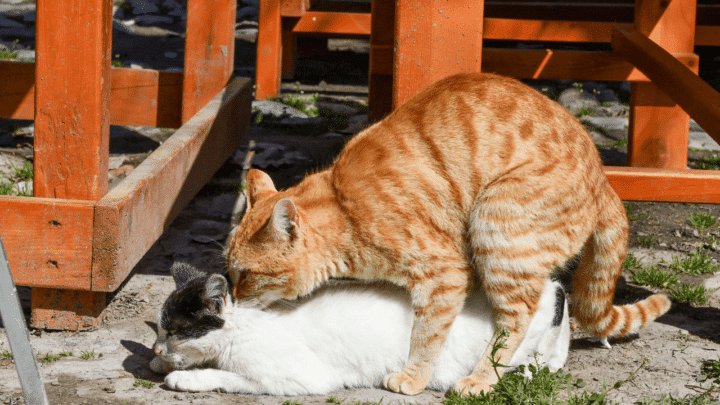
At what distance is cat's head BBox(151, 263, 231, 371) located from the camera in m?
2.47

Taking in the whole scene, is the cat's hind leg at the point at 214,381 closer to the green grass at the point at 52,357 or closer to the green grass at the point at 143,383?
the green grass at the point at 143,383

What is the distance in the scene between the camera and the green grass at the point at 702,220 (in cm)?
411

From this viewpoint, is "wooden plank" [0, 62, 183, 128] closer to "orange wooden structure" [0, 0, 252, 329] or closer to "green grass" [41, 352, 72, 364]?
"orange wooden structure" [0, 0, 252, 329]

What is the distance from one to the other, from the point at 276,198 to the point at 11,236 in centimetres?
104

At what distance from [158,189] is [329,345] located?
1.14m

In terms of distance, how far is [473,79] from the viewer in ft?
9.11

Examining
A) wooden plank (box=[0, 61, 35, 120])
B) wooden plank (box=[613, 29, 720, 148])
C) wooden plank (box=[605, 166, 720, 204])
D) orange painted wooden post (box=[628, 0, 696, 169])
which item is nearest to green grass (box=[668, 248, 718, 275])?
wooden plank (box=[605, 166, 720, 204])

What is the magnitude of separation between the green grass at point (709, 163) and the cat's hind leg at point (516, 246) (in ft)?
10.0

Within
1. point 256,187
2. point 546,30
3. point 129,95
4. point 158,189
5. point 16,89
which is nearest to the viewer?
point 256,187

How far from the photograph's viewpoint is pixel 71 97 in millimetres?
2717

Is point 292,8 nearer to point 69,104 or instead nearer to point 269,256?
point 69,104

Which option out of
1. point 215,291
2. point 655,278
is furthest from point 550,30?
point 215,291

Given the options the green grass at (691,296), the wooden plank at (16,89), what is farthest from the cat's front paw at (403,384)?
the wooden plank at (16,89)

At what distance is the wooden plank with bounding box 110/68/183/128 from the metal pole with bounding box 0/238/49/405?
2.98 meters
